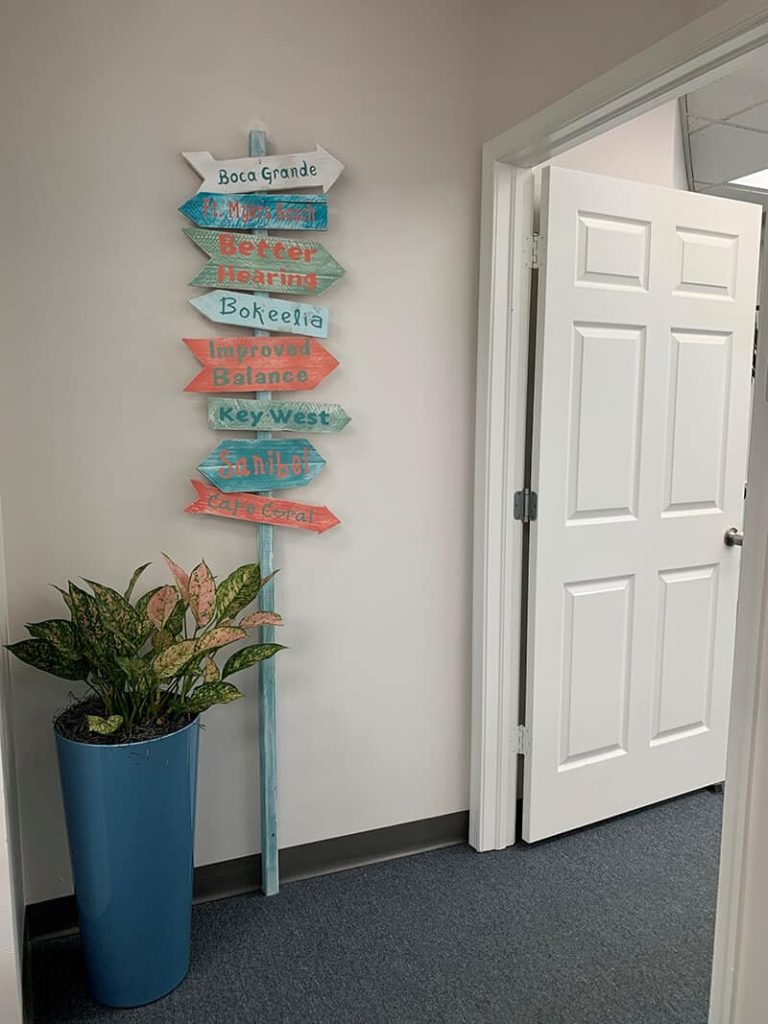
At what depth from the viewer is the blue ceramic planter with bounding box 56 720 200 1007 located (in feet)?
5.25

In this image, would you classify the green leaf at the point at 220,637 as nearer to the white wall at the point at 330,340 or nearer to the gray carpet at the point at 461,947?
the white wall at the point at 330,340

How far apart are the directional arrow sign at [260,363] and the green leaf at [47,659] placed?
70cm

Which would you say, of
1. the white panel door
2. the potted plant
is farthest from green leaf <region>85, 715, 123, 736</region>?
the white panel door

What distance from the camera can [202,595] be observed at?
1745mm

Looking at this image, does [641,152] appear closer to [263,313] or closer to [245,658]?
[263,313]

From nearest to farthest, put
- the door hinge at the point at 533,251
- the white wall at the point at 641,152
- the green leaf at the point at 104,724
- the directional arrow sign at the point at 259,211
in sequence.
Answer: the green leaf at the point at 104,724 → the directional arrow sign at the point at 259,211 → the door hinge at the point at 533,251 → the white wall at the point at 641,152

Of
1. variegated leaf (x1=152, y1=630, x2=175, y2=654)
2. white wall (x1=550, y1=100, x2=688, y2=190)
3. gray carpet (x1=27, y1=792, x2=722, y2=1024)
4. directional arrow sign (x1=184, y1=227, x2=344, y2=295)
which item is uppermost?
white wall (x1=550, y1=100, x2=688, y2=190)

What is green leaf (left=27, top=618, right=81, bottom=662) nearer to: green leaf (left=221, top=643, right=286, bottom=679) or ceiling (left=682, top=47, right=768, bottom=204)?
green leaf (left=221, top=643, right=286, bottom=679)

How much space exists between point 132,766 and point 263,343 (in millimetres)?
1052

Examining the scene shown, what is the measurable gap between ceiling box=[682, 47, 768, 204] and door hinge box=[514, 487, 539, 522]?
48.7 inches

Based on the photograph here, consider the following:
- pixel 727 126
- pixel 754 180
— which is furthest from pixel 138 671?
pixel 754 180

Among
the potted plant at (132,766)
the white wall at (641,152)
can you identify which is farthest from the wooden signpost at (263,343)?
the white wall at (641,152)

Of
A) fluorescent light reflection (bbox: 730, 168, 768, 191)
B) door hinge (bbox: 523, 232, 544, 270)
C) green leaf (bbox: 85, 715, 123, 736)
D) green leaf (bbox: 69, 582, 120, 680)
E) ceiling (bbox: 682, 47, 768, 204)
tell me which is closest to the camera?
green leaf (bbox: 85, 715, 123, 736)

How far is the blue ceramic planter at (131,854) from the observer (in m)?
1.60
